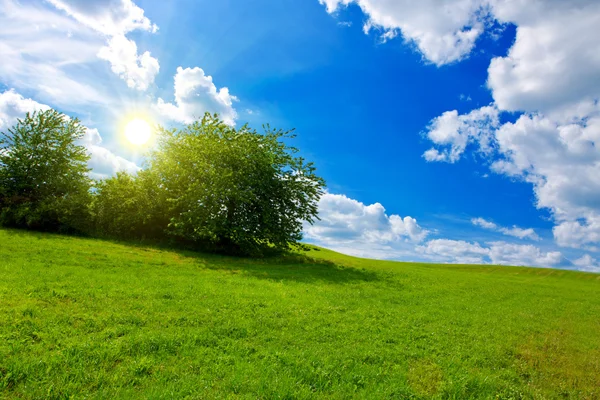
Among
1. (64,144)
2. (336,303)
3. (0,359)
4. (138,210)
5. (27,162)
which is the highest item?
(64,144)

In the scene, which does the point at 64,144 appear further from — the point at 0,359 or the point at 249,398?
the point at 249,398

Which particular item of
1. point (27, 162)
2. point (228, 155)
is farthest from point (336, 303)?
point (27, 162)

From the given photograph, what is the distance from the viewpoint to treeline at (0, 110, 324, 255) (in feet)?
131

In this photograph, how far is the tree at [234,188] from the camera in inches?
1582

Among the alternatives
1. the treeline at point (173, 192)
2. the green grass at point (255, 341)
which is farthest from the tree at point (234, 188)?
the green grass at point (255, 341)

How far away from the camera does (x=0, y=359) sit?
9.19 m

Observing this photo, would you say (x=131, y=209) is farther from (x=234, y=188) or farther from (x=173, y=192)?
(x=234, y=188)

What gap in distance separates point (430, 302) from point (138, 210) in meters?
35.1

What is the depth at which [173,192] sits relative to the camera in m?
44.5

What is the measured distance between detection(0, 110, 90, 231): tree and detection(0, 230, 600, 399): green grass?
18584mm

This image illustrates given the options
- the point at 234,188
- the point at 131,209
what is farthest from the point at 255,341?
the point at 131,209

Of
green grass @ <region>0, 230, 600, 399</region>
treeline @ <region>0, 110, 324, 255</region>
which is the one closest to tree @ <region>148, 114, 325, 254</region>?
treeline @ <region>0, 110, 324, 255</region>

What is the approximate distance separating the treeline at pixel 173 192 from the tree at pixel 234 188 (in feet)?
0.42

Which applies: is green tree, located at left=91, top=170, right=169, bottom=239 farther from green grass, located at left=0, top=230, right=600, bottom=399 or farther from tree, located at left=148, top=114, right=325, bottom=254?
green grass, located at left=0, top=230, right=600, bottom=399
